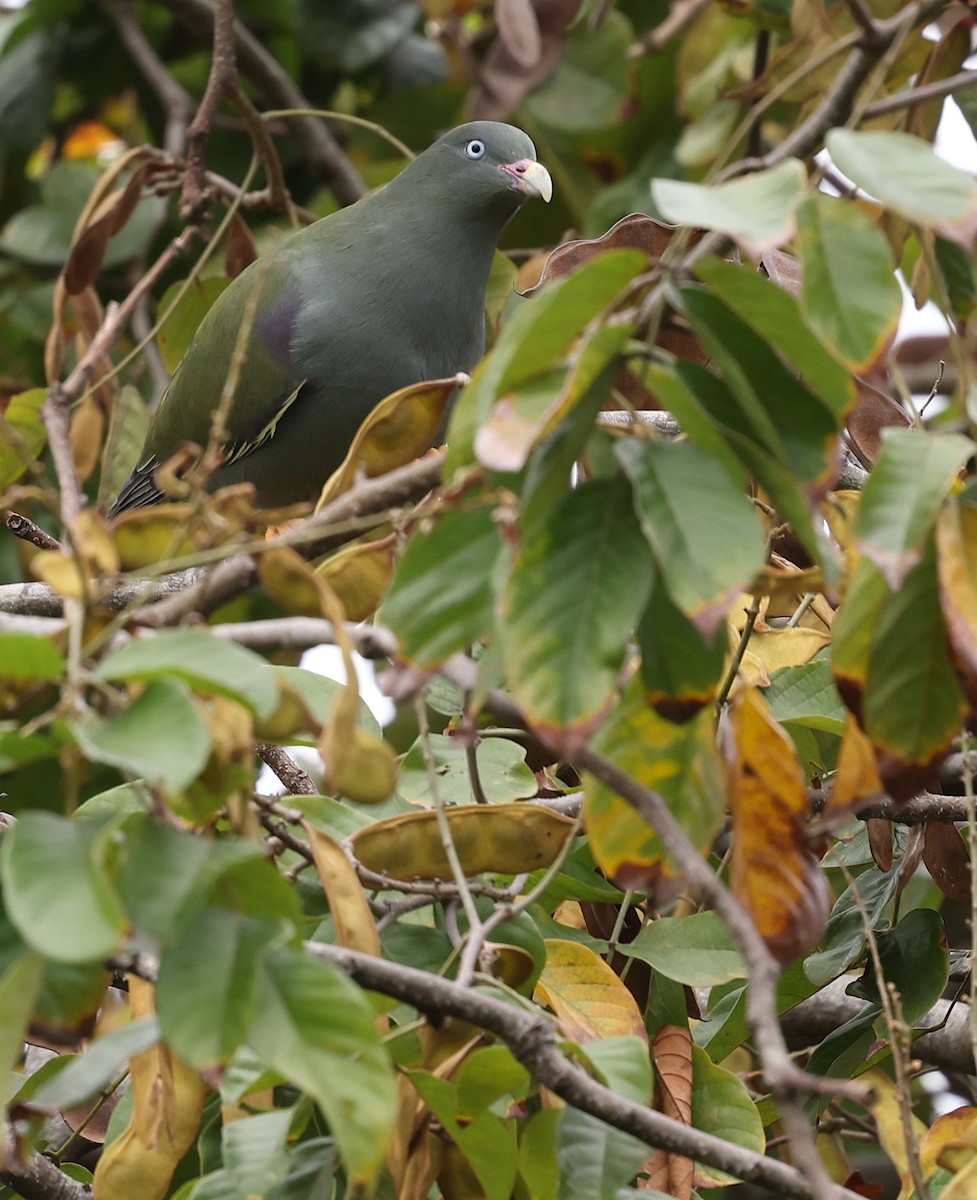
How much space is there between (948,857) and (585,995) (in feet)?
1.79

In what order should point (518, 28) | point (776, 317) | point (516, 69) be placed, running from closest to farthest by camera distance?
point (776, 317)
point (518, 28)
point (516, 69)

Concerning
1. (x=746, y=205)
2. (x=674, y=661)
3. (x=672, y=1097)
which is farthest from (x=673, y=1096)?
(x=746, y=205)

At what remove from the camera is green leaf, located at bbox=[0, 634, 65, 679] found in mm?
935

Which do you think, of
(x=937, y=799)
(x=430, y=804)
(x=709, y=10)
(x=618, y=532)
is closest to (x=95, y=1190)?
(x=430, y=804)

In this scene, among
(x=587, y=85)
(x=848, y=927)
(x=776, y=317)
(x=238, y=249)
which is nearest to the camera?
(x=776, y=317)

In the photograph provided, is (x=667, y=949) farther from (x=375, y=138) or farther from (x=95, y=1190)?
(x=375, y=138)

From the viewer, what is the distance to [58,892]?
86 centimetres

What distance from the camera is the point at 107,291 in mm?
3812

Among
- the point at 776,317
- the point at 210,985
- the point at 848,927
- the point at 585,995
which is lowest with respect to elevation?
the point at 848,927

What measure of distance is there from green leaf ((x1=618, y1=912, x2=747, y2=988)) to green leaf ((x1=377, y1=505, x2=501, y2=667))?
647 mm

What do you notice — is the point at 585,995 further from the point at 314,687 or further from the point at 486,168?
the point at 486,168

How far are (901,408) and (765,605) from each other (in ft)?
1.04

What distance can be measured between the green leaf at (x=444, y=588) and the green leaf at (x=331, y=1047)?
210mm

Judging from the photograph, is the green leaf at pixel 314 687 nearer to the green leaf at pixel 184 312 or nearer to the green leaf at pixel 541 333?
the green leaf at pixel 541 333
